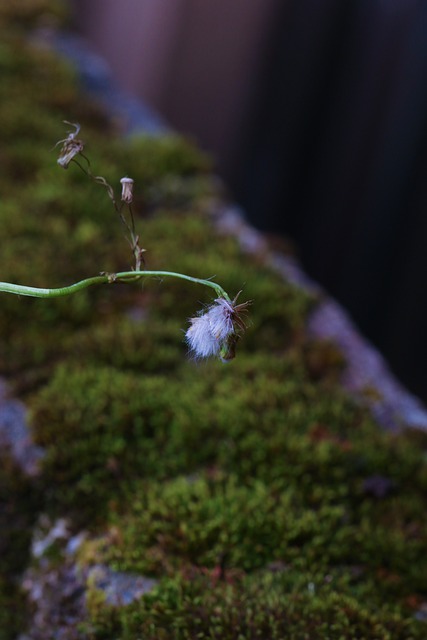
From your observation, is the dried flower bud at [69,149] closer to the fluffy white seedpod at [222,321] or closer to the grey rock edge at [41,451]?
the fluffy white seedpod at [222,321]

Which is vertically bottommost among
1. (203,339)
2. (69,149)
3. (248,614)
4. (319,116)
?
(248,614)

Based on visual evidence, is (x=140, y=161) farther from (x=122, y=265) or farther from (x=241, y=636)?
(x=241, y=636)

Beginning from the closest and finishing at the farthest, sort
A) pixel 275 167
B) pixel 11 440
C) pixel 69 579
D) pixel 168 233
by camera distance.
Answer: pixel 69 579, pixel 11 440, pixel 168 233, pixel 275 167

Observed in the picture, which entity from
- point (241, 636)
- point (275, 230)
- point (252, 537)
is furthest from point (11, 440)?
point (275, 230)

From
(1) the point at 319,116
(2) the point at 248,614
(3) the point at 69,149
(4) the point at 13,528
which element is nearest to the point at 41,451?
(4) the point at 13,528

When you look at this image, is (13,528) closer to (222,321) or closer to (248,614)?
(248,614)
